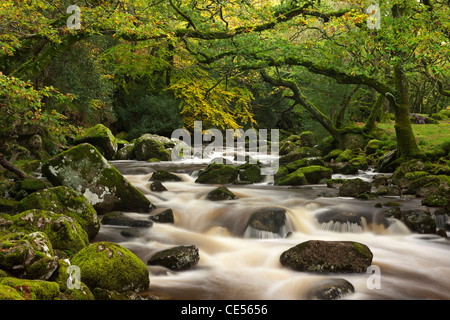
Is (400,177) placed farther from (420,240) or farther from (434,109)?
(434,109)

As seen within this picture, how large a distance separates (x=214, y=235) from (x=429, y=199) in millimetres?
5762

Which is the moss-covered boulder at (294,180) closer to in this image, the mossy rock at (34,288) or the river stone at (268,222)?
the river stone at (268,222)

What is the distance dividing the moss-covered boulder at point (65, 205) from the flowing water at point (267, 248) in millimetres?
393

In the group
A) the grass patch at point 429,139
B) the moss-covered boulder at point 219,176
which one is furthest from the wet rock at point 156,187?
the grass patch at point 429,139

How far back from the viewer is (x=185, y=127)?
2608 cm

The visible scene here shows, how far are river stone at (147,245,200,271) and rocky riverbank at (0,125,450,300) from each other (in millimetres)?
17

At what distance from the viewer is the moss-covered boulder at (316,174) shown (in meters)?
13.7

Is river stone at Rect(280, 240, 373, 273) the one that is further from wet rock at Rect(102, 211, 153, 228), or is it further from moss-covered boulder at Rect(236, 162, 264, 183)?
moss-covered boulder at Rect(236, 162, 264, 183)

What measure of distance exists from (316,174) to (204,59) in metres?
6.45

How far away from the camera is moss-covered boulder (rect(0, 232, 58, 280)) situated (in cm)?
375

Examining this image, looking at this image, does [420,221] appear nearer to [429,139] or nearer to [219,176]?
[219,176]

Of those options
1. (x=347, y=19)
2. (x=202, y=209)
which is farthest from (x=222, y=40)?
(x=202, y=209)

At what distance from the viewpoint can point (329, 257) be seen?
231 inches

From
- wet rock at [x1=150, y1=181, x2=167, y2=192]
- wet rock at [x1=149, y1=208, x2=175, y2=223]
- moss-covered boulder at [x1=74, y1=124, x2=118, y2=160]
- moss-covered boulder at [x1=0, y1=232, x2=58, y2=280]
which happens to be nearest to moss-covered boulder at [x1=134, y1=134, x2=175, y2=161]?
moss-covered boulder at [x1=74, y1=124, x2=118, y2=160]
